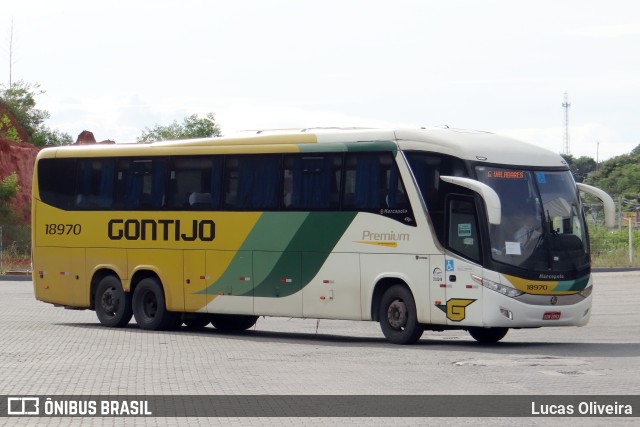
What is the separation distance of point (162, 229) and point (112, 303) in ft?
6.83

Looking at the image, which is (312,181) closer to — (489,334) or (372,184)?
(372,184)

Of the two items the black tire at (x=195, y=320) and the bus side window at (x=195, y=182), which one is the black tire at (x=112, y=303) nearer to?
the black tire at (x=195, y=320)

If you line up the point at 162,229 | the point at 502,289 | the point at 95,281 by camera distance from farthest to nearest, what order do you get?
the point at 95,281
the point at 162,229
the point at 502,289

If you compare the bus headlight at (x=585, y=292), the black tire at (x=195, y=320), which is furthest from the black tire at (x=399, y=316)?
the black tire at (x=195, y=320)

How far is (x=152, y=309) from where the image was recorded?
2584 centimetres

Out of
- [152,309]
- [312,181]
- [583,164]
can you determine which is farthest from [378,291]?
[583,164]

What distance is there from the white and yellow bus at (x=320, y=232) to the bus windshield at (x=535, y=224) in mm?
23

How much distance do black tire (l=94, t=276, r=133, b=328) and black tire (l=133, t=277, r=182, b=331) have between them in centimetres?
28

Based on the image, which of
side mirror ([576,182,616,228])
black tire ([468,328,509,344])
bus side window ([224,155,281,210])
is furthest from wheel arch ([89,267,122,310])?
side mirror ([576,182,616,228])

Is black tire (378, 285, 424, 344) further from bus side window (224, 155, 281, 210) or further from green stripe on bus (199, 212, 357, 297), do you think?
bus side window (224, 155, 281, 210)

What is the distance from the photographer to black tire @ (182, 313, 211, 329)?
25797mm

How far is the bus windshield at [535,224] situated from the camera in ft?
68.1

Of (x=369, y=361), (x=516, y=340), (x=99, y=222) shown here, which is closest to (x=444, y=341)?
(x=516, y=340)

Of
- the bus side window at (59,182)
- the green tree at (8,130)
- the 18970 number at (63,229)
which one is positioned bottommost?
the 18970 number at (63,229)
